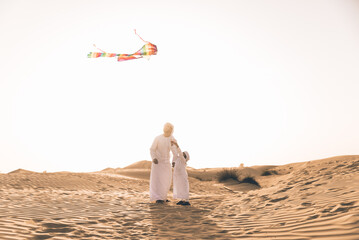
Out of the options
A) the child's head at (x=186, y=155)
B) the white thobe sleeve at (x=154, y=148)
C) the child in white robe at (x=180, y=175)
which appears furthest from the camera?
the child's head at (x=186, y=155)

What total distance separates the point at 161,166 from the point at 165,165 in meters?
0.11

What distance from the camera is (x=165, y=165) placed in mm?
7453

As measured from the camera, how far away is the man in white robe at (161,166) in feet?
24.0

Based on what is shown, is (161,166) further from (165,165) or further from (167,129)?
(167,129)

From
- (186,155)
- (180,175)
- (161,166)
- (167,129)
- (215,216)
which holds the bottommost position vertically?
(215,216)

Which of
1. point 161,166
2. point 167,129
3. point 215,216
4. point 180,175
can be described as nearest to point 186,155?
point 180,175

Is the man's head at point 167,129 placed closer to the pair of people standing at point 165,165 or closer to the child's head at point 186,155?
the pair of people standing at point 165,165

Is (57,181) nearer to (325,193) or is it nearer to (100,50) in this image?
(100,50)

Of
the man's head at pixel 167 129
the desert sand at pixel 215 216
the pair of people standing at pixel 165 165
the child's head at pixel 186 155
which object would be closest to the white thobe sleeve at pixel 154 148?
the pair of people standing at pixel 165 165

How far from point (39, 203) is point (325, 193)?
5.55 meters

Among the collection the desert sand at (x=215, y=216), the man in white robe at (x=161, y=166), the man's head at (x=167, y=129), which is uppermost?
the man's head at (x=167, y=129)

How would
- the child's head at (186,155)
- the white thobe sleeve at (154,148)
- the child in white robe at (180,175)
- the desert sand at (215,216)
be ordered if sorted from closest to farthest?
the desert sand at (215,216)
the child in white robe at (180,175)
the white thobe sleeve at (154,148)
the child's head at (186,155)

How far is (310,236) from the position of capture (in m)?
3.03

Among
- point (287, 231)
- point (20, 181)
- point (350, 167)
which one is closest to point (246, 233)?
point (287, 231)
